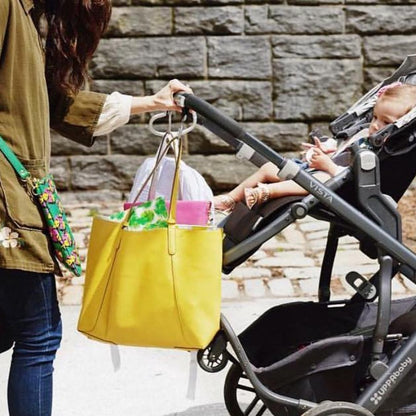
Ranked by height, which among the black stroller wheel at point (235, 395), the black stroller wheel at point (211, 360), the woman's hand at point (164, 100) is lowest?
the black stroller wheel at point (235, 395)

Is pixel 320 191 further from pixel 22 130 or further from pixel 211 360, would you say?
pixel 22 130

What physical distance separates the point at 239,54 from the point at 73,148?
1.42 meters

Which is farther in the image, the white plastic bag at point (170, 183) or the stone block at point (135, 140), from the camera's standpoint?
the stone block at point (135, 140)

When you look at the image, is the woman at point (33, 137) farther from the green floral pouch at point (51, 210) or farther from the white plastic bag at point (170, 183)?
the white plastic bag at point (170, 183)

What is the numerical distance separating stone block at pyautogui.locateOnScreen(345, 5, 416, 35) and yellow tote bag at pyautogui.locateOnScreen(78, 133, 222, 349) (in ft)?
14.6

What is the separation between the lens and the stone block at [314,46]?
6.77 meters

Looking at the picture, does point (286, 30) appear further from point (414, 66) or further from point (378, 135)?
point (378, 135)

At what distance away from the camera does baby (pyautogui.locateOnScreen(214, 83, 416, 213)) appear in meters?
2.92

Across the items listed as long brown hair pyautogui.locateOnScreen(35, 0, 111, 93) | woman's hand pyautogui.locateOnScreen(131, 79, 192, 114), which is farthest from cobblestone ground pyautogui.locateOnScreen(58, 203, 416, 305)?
long brown hair pyautogui.locateOnScreen(35, 0, 111, 93)

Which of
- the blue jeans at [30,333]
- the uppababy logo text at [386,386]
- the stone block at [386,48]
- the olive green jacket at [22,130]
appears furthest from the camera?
the stone block at [386,48]

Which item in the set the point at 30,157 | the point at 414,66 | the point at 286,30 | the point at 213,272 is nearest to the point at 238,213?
the point at 213,272

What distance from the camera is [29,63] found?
2.52 metres

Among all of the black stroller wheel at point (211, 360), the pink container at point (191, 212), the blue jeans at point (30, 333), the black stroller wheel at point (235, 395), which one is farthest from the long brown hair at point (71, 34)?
the black stroller wheel at point (235, 395)

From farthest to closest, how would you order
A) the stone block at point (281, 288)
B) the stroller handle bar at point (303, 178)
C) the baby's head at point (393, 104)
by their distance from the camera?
the stone block at point (281, 288) < the baby's head at point (393, 104) < the stroller handle bar at point (303, 178)
